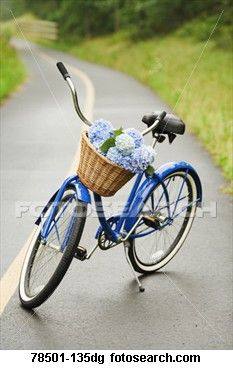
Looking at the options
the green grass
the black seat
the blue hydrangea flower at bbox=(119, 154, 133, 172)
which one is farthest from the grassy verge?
the green grass

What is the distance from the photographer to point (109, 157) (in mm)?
3971

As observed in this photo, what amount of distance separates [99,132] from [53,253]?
98 cm

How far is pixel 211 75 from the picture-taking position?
2092cm

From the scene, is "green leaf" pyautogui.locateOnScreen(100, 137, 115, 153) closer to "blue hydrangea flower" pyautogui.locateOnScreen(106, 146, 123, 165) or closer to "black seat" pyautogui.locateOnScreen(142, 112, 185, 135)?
"blue hydrangea flower" pyautogui.locateOnScreen(106, 146, 123, 165)

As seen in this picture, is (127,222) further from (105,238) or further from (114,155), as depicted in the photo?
(114,155)

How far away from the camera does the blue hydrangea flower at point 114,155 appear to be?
3.96m

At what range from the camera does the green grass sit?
16391mm

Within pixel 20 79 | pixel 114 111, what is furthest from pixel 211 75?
pixel 114 111

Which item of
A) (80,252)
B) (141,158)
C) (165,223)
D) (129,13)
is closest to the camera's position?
(141,158)

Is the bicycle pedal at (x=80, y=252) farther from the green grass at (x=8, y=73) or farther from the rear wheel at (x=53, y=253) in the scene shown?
the green grass at (x=8, y=73)

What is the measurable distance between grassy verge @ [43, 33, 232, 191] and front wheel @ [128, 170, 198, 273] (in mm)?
713

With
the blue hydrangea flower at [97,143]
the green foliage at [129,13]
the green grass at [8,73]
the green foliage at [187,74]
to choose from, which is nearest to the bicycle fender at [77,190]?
the blue hydrangea flower at [97,143]

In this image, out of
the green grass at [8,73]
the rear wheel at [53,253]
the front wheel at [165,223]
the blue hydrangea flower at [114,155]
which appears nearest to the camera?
the blue hydrangea flower at [114,155]

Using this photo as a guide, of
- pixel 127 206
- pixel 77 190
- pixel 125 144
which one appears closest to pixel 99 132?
pixel 125 144
